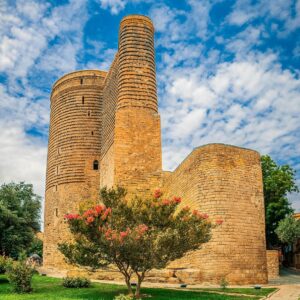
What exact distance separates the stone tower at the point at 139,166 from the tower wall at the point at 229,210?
35 mm

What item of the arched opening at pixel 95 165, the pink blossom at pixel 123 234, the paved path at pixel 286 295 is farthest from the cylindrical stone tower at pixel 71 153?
the pink blossom at pixel 123 234

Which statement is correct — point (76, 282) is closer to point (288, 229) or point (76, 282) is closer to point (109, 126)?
point (109, 126)

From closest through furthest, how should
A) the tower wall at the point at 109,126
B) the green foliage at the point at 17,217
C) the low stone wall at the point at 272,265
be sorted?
1. the green foliage at the point at 17,217
2. the low stone wall at the point at 272,265
3. the tower wall at the point at 109,126

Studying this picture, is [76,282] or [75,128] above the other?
[75,128]

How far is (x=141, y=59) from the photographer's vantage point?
2222 centimetres

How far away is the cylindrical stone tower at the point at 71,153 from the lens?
87.7 feet

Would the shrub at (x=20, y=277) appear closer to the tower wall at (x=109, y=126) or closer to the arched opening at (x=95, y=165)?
the tower wall at (x=109, y=126)

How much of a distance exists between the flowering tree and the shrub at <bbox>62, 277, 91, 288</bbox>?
2235 mm

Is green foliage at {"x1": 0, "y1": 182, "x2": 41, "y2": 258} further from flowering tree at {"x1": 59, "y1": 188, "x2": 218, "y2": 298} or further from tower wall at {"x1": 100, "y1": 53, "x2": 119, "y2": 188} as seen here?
flowering tree at {"x1": 59, "y1": 188, "x2": 218, "y2": 298}

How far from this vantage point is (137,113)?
21.5 meters

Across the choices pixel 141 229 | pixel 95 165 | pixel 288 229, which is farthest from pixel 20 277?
pixel 288 229

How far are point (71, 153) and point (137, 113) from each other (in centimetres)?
743

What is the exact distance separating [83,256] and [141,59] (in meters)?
13.1

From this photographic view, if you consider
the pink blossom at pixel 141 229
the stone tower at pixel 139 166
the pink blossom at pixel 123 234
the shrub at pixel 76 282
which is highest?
the stone tower at pixel 139 166
